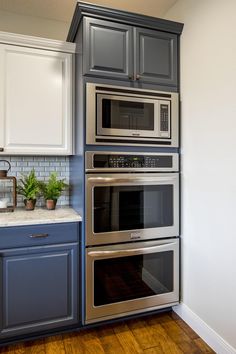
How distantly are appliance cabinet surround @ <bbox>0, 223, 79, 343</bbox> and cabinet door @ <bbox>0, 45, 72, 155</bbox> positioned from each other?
0.67 metres

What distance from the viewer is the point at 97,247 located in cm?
191

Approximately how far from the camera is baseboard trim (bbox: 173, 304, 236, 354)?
66.6 inches

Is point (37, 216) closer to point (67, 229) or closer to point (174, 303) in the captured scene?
point (67, 229)

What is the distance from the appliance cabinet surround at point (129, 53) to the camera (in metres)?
1.91

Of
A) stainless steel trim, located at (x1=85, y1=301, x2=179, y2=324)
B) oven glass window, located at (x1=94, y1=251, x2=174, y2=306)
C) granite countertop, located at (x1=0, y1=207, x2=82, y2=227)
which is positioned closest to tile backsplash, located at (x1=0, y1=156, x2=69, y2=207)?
granite countertop, located at (x1=0, y1=207, x2=82, y2=227)

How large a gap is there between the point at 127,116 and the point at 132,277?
1241 millimetres

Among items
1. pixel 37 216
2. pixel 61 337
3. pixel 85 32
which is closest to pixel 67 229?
pixel 37 216

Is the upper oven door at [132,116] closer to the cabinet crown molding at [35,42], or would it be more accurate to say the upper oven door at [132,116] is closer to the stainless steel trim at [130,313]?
the cabinet crown molding at [35,42]

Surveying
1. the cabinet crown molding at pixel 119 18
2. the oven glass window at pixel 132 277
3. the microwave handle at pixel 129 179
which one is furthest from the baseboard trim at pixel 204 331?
the cabinet crown molding at pixel 119 18

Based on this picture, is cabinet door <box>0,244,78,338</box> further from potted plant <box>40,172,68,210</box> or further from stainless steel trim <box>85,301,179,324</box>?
potted plant <box>40,172,68,210</box>

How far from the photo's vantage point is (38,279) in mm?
1839

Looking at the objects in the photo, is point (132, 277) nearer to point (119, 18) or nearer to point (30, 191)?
point (30, 191)

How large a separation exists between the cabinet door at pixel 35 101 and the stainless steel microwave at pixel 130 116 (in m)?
0.37

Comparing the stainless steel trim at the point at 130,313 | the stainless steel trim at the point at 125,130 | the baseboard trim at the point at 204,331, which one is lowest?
the baseboard trim at the point at 204,331
